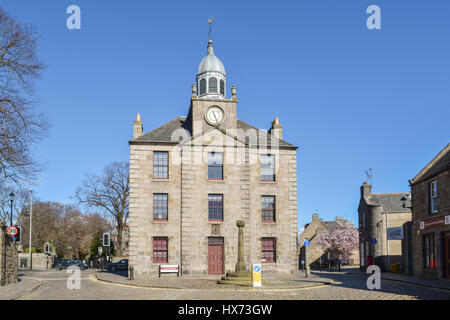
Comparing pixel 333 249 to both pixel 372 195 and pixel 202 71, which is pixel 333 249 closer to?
pixel 372 195

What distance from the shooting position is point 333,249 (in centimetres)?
6312

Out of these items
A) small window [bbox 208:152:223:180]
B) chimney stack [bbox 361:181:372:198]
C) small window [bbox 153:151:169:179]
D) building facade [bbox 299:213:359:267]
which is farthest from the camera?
building facade [bbox 299:213:359:267]

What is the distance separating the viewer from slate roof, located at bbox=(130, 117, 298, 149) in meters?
33.3

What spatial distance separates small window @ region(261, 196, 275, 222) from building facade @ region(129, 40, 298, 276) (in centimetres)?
7

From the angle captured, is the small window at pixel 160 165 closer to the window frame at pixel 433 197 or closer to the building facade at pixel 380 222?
the window frame at pixel 433 197

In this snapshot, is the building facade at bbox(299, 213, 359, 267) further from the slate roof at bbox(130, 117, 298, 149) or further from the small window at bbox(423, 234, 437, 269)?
the small window at bbox(423, 234, 437, 269)

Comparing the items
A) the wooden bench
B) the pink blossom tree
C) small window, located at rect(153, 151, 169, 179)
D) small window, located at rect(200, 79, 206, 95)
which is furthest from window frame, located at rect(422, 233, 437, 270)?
the pink blossom tree

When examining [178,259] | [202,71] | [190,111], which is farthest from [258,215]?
[202,71]

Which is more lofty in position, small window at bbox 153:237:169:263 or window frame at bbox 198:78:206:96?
window frame at bbox 198:78:206:96

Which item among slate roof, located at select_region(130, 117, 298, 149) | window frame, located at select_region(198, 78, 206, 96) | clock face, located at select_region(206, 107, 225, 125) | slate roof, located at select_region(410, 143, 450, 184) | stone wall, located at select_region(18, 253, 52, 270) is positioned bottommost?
stone wall, located at select_region(18, 253, 52, 270)

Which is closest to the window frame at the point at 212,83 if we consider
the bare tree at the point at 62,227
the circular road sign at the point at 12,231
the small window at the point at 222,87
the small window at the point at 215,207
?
the small window at the point at 222,87

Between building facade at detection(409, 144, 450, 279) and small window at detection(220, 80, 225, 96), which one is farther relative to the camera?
small window at detection(220, 80, 225, 96)

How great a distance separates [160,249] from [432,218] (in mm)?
17597

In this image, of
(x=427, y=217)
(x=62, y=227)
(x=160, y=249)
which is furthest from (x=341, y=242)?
(x=62, y=227)
